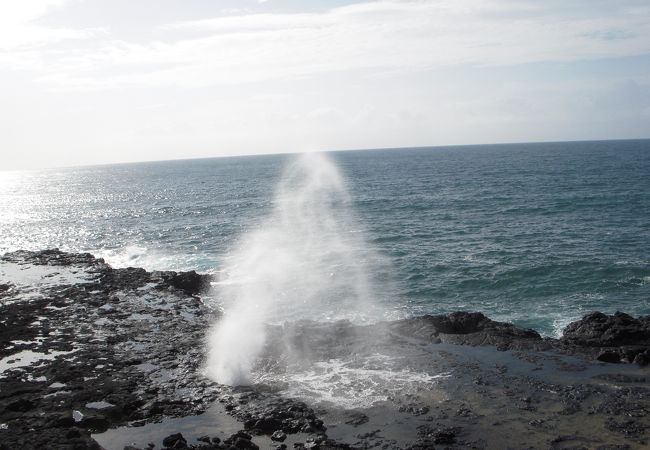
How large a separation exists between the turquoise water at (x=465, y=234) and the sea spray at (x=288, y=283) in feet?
9.84

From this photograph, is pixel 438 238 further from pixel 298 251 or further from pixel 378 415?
pixel 378 415

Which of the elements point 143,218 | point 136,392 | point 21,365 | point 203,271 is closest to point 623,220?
point 203,271

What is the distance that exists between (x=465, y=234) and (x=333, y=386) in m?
42.4

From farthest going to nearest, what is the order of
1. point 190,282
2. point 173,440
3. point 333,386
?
point 190,282, point 333,386, point 173,440

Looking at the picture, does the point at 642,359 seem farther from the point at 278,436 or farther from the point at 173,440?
the point at 173,440

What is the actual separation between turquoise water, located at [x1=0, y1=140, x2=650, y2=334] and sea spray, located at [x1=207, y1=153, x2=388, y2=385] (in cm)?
300

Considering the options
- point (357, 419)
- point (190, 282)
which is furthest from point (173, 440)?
point (190, 282)

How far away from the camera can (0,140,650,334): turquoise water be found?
41.9m

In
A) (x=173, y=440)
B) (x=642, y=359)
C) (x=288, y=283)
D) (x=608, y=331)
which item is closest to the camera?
(x=173, y=440)

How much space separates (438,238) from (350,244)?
11.4m

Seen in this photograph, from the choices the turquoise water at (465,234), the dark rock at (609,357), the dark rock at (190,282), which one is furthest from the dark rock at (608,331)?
the dark rock at (190,282)

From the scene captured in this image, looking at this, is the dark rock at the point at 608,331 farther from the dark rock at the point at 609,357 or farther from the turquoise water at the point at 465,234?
the turquoise water at the point at 465,234

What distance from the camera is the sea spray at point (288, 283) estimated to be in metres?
31.5

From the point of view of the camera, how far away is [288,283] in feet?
161
